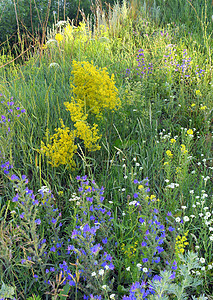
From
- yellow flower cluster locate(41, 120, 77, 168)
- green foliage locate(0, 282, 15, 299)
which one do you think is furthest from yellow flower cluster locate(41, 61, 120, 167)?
green foliage locate(0, 282, 15, 299)

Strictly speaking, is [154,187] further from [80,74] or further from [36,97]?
[36,97]

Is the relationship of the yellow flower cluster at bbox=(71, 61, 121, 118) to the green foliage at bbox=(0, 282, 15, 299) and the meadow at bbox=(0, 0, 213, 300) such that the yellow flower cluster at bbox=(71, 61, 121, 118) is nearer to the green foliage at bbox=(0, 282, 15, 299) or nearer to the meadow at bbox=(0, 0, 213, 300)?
the meadow at bbox=(0, 0, 213, 300)

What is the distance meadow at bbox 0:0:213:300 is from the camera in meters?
1.47

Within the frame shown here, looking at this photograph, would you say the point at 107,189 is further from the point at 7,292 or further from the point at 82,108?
the point at 7,292

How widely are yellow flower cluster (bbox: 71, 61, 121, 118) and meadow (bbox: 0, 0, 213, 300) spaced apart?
0.03 ft

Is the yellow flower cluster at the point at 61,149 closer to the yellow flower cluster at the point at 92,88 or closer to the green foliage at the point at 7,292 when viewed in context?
the yellow flower cluster at the point at 92,88

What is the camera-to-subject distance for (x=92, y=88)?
96.3 inches

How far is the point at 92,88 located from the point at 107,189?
0.88m

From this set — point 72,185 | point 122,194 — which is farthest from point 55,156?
point 122,194

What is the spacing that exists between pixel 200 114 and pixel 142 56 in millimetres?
1330

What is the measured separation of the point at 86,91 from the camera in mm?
2480

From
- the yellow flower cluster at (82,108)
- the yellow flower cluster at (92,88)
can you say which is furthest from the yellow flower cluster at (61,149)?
the yellow flower cluster at (92,88)

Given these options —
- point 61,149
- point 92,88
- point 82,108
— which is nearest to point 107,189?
point 61,149

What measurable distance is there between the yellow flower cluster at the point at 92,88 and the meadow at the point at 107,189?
10 millimetres
